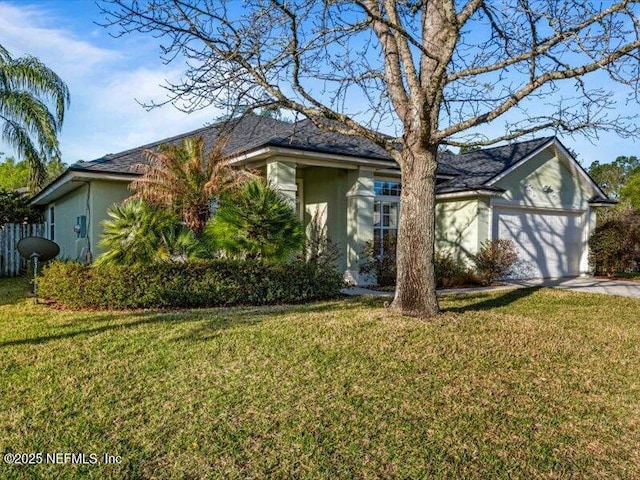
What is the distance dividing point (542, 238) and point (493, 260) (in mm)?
4033

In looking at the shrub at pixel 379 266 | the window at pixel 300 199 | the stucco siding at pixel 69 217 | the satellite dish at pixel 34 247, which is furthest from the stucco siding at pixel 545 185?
the satellite dish at pixel 34 247

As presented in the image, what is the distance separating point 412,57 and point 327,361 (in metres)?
5.65

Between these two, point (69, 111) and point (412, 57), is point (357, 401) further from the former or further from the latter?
point (69, 111)

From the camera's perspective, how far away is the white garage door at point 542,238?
1609cm

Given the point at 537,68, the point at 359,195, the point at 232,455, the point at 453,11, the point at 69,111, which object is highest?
the point at 69,111

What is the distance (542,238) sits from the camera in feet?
55.8

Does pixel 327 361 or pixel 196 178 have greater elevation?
pixel 196 178

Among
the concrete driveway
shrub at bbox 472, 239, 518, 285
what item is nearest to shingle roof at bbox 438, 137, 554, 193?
shrub at bbox 472, 239, 518, 285

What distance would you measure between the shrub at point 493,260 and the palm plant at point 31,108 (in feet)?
49.2

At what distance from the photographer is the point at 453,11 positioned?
7332mm

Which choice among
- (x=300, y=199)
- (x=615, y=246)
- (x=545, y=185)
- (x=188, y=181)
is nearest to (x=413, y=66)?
(x=188, y=181)

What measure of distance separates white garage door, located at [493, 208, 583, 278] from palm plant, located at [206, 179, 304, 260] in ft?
27.6

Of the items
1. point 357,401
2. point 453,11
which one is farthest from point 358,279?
point 357,401

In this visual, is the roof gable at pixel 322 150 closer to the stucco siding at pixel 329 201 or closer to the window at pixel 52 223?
the stucco siding at pixel 329 201
